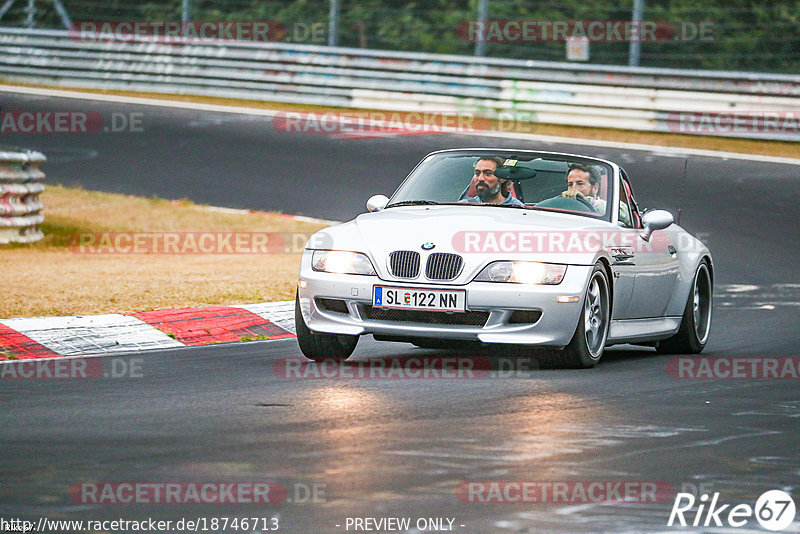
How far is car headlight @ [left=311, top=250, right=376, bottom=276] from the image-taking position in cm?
871

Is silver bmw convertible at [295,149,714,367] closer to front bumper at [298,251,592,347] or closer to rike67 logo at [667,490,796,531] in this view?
front bumper at [298,251,592,347]

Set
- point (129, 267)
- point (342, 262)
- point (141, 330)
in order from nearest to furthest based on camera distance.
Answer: point (342, 262) < point (141, 330) < point (129, 267)

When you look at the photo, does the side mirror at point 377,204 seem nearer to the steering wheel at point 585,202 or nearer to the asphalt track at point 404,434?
the asphalt track at point 404,434

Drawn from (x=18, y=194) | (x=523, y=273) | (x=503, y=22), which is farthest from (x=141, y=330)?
(x=503, y=22)

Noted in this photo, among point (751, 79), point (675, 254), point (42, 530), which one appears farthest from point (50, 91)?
point (42, 530)

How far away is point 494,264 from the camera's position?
8.53 m

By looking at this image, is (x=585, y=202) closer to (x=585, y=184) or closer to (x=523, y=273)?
(x=585, y=184)

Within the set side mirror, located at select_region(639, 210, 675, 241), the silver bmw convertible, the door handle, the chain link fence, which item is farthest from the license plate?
the chain link fence

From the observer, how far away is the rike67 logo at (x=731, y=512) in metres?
5.12

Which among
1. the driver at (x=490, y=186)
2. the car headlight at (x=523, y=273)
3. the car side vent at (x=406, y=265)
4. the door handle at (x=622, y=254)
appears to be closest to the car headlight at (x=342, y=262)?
the car side vent at (x=406, y=265)

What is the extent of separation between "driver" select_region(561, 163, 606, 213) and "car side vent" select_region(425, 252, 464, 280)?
1573mm

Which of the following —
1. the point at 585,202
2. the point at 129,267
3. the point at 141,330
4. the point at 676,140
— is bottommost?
the point at 129,267

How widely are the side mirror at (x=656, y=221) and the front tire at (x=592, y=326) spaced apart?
888 millimetres

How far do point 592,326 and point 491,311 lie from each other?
81 centimetres
